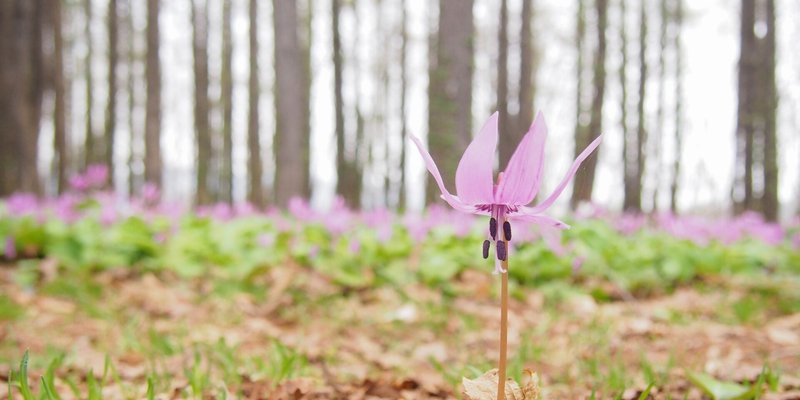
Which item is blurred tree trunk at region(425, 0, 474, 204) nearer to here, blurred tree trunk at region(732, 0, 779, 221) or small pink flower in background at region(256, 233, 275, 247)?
small pink flower in background at region(256, 233, 275, 247)

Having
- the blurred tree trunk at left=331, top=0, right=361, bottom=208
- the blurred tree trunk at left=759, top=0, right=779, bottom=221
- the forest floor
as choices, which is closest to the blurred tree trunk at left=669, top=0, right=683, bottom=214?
the blurred tree trunk at left=759, top=0, right=779, bottom=221

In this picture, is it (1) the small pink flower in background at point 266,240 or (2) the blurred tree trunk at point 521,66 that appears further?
(2) the blurred tree trunk at point 521,66

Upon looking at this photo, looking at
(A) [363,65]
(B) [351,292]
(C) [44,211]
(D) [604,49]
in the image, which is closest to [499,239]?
(B) [351,292]

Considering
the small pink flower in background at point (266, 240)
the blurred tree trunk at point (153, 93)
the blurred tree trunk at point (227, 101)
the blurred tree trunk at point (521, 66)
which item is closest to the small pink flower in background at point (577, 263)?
the small pink flower in background at point (266, 240)

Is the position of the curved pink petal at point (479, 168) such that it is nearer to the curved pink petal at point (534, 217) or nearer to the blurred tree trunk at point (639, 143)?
the curved pink petal at point (534, 217)

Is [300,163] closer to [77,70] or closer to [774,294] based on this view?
[774,294]

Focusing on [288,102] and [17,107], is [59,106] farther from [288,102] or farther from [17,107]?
[288,102]
